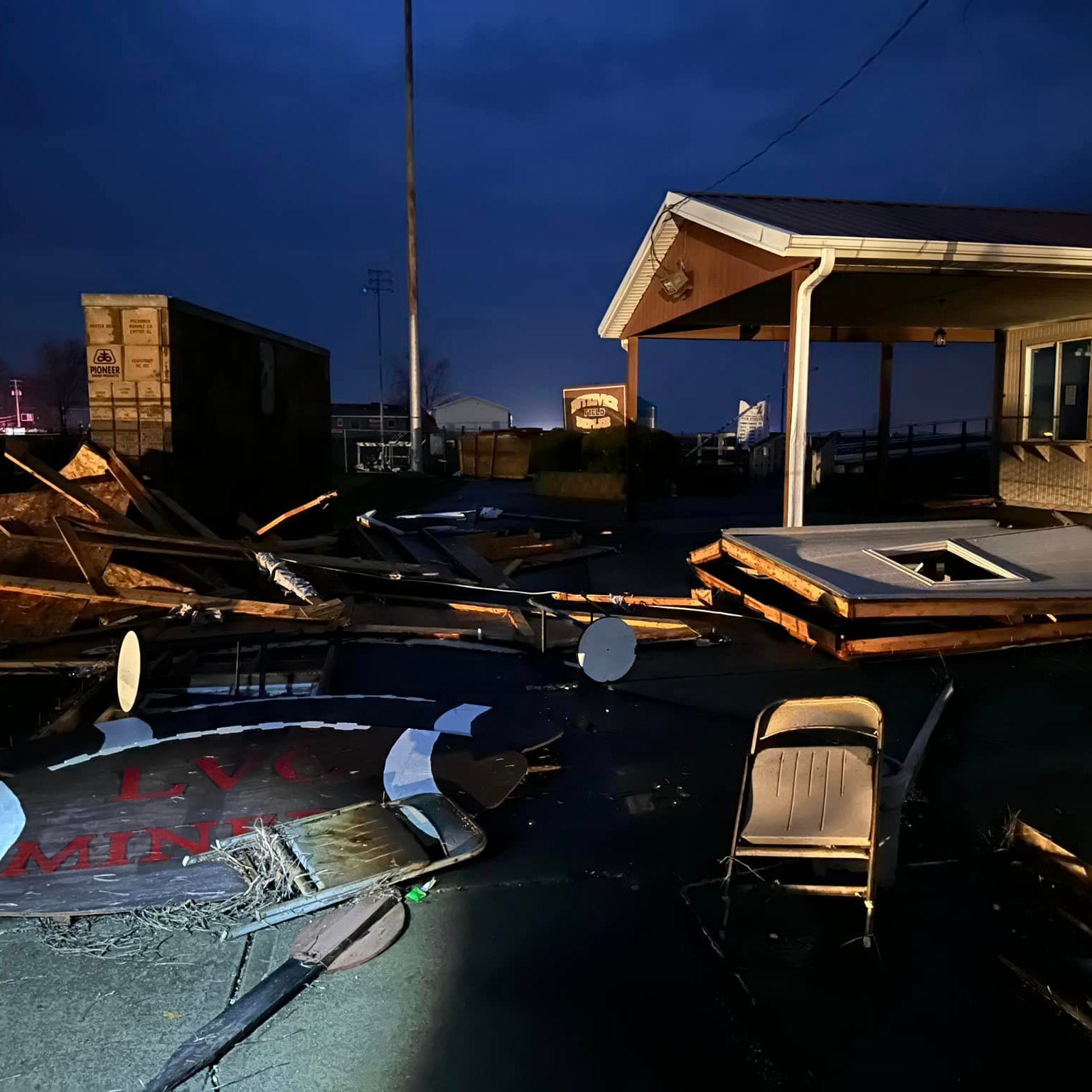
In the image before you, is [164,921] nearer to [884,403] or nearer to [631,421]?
[631,421]

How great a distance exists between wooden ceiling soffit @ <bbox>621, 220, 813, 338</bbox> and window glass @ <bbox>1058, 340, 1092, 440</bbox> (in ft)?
15.9

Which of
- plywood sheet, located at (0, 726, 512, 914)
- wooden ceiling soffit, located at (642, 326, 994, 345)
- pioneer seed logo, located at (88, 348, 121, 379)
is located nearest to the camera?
plywood sheet, located at (0, 726, 512, 914)

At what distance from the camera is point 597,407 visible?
28.5 m

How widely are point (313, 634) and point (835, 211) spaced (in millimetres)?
9525

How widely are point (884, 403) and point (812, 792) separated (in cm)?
1717

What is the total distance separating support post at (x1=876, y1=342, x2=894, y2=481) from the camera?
18656mm

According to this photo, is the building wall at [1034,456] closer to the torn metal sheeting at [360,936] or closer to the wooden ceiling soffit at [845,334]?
the wooden ceiling soffit at [845,334]

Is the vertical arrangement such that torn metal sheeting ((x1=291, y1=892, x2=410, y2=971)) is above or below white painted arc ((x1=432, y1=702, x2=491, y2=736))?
below

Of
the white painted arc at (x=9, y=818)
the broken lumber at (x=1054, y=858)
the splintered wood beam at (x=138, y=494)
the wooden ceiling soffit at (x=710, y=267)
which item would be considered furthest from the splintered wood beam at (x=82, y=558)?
the wooden ceiling soffit at (x=710, y=267)

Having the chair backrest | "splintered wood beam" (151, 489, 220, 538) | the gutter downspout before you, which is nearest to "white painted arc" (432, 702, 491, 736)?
the chair backrest

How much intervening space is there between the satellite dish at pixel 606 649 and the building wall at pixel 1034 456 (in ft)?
38.3

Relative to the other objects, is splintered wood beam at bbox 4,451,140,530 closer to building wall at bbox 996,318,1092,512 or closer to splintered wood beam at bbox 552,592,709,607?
splintered wood beam at bbox 552,592,709,607

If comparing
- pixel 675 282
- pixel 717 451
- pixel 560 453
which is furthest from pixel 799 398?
pixel 717 451

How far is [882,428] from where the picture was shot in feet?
62.2
